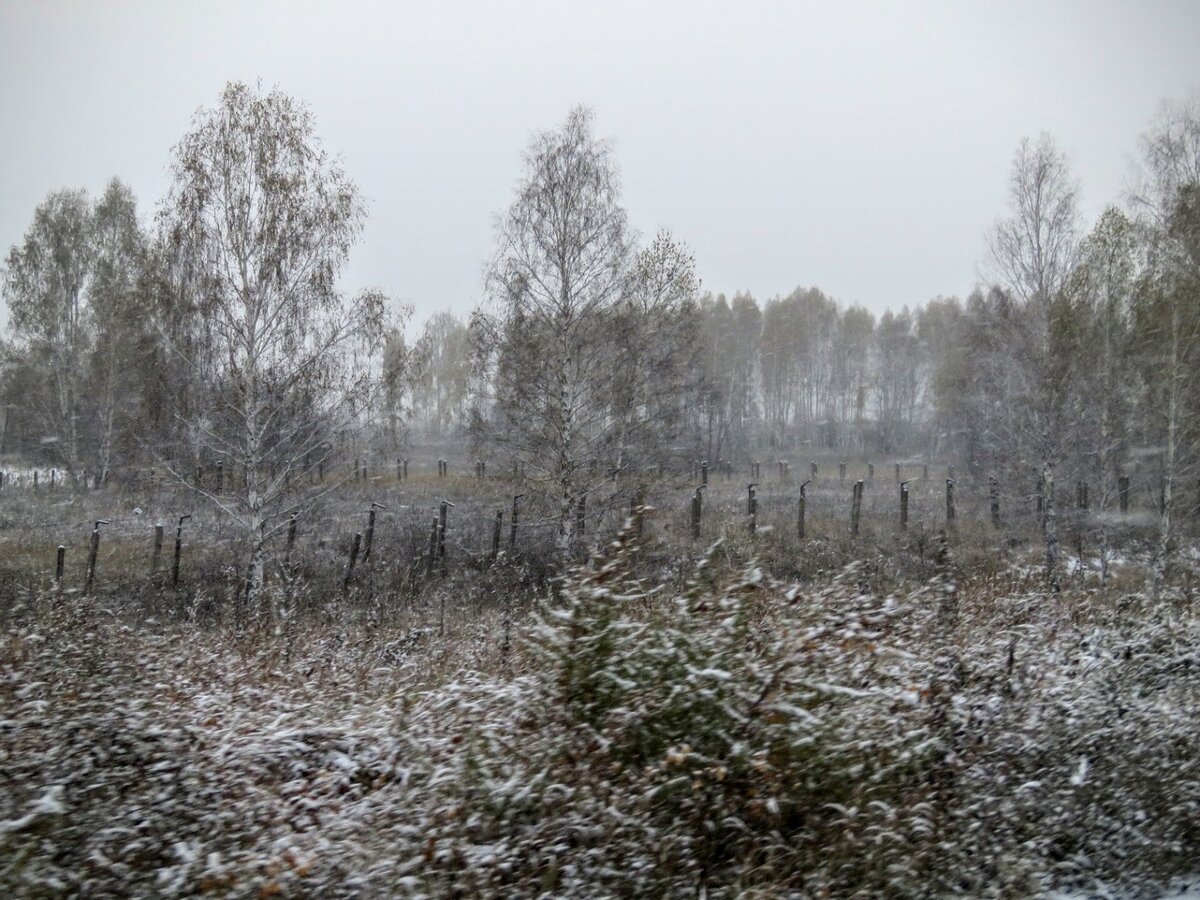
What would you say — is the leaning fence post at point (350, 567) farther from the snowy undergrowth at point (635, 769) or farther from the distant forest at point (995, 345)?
the snowy undergrowth at point (635, 769)

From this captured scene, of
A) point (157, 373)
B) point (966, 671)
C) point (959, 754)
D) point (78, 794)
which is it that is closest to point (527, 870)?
point (78, 794)

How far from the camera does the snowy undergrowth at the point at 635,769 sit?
3.14 m

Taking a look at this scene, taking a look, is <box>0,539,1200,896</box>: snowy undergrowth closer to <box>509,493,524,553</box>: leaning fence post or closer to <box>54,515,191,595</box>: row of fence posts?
<box>54,515,191,595</box>: row of fence posts

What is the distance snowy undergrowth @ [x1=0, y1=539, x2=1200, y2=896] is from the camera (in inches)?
123

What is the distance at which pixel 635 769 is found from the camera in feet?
11.9

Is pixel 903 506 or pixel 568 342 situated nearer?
pixel 568 342

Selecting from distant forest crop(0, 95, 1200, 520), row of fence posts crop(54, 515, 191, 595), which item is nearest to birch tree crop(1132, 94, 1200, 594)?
distant forest crop(0, 95, 1200, 520)

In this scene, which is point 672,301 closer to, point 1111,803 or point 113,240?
point 1111,803

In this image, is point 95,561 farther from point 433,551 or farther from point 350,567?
point 433,551

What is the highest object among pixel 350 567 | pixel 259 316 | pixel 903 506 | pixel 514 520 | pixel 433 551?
pixel 259 316

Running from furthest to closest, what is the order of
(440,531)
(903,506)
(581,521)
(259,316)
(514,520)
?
(903,506) < (440,531) < (514,520) < (581,521) < (259,316)

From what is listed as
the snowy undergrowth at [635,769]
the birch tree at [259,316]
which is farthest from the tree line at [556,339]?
the snowy undergrowth at [635,769]

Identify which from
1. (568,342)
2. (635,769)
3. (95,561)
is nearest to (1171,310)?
(568,342)

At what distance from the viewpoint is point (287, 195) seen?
14.4 m
